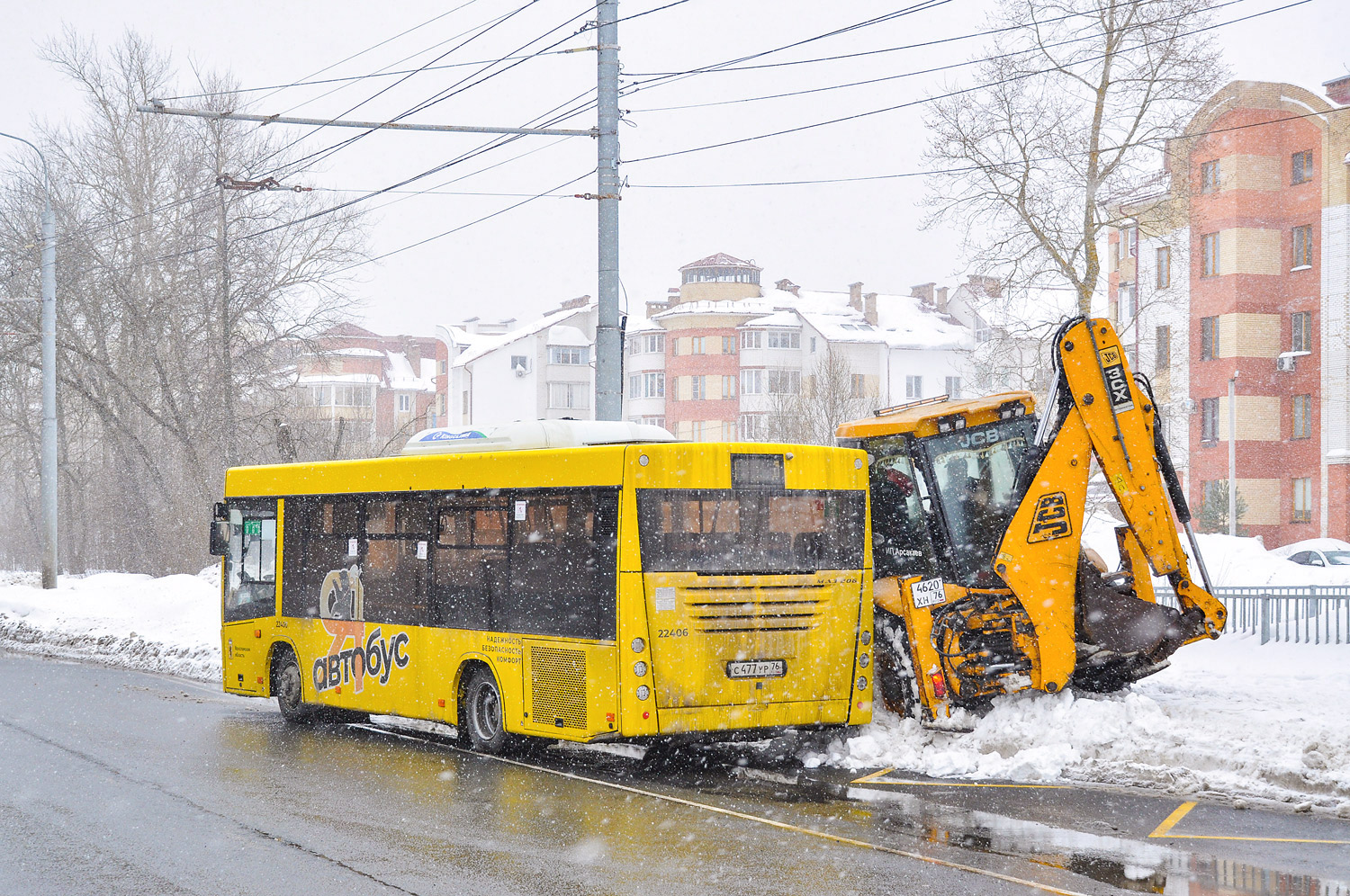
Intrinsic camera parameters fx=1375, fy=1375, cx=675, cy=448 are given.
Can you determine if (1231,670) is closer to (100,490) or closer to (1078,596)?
(1078,596)

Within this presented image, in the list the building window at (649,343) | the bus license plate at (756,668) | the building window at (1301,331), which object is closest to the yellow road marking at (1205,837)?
the bus license plate at (756,668)

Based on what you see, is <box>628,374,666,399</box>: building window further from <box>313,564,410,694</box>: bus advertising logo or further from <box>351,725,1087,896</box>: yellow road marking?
<box>351,725,1087,896</box>: yellow road marking

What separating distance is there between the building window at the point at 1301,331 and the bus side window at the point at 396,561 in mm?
41266

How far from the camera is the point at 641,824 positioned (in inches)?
360

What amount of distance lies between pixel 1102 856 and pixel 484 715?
607 centimetres

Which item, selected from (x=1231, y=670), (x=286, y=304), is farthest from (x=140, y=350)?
(x=1231, y=670)

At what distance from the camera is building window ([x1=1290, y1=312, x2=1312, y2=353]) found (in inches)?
1842

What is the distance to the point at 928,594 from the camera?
11930 mm

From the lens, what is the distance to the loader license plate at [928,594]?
11914 mm

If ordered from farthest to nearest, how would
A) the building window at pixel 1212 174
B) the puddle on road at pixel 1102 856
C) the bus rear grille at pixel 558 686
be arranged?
the building window at pixel 1212 174 < the bus rear grille at pixel 558 686 < the puddle on road at pixel 1102 856

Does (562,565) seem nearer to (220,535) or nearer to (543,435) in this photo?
(543,435)

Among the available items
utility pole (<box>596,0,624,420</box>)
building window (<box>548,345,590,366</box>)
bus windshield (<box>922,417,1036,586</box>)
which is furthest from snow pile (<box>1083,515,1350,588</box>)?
building window (<box>548,345,590,366</box>)

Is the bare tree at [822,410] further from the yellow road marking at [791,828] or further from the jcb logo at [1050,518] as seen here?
the yellow road marking at [791,828]

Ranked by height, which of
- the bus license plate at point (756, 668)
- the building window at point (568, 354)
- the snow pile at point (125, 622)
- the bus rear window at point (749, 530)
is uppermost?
the building window at point (568, 354)
